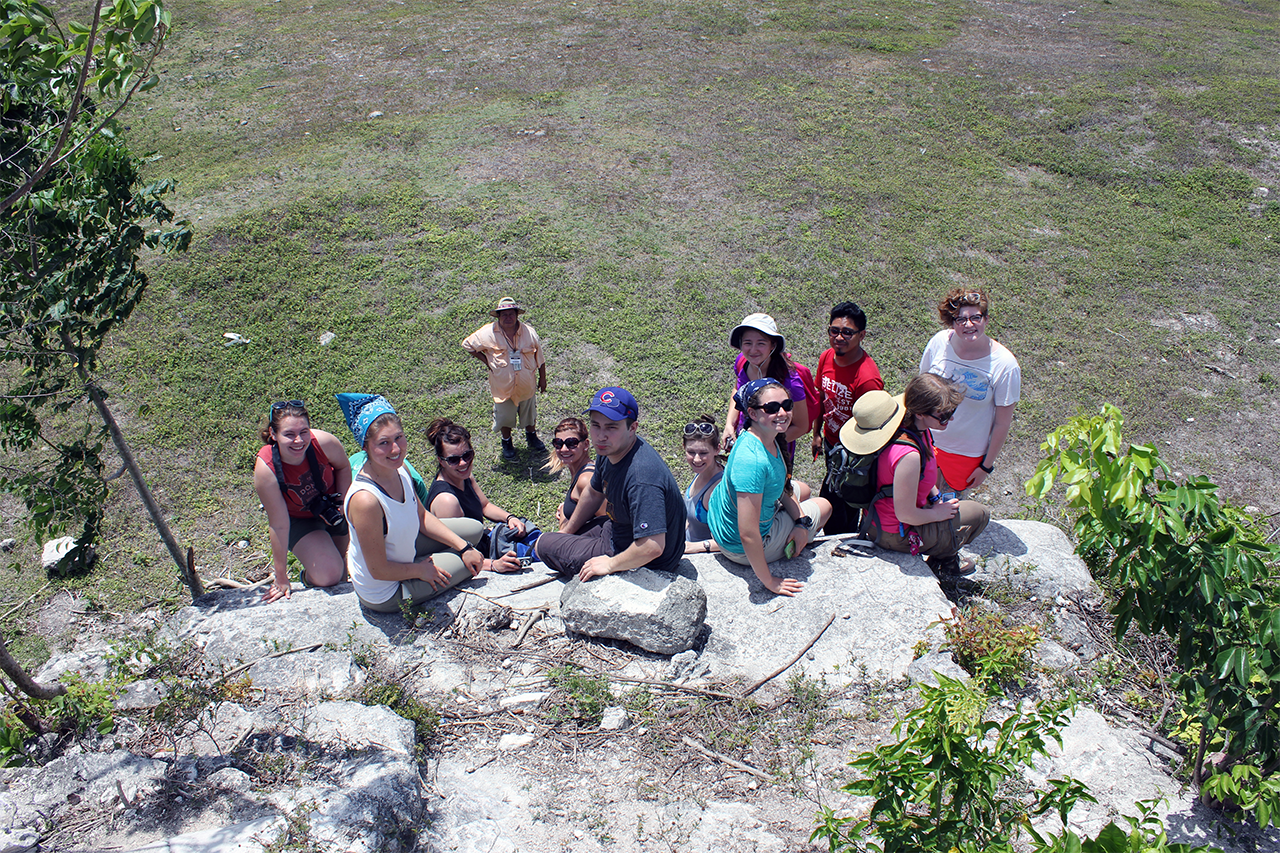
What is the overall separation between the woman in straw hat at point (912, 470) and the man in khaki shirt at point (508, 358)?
317 centimetres

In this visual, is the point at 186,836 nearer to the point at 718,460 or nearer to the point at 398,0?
the point at 718,460

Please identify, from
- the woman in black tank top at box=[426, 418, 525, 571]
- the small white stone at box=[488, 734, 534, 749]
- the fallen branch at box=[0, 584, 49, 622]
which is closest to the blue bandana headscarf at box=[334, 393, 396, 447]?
the woman in black tank top at box=[426, 418, 525, 571]

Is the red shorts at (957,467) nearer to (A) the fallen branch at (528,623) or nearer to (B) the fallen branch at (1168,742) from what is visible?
(B) the fallen branch at (1168,742)

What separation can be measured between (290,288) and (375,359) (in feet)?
5.73

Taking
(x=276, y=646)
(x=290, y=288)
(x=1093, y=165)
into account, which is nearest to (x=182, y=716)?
(x=276, y=646)

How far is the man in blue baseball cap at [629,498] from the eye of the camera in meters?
4.23

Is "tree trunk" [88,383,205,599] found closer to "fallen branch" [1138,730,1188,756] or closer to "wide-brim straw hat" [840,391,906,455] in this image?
"wide-brim straw hat" [840,391,906,455]

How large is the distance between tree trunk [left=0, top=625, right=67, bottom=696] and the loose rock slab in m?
2.32

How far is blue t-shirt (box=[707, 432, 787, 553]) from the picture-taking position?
420 cm

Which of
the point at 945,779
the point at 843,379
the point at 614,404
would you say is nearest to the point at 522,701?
the point at 614,404

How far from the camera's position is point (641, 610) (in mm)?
4137

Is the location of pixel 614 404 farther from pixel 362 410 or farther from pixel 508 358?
pixel 508 358

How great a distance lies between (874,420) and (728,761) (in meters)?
1.94

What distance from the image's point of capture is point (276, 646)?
420 cm
